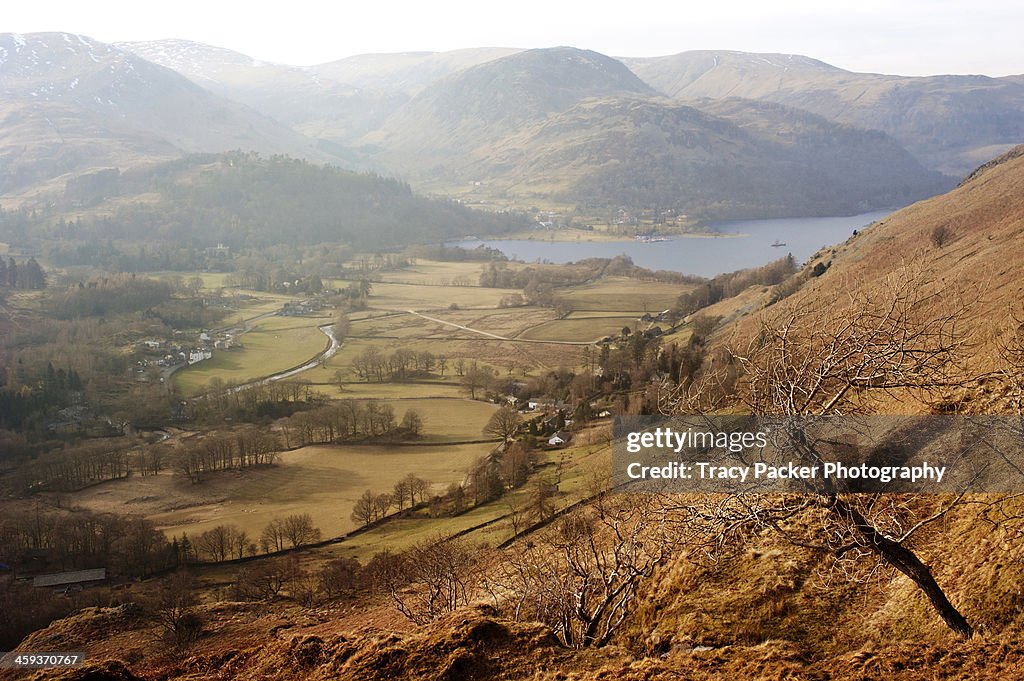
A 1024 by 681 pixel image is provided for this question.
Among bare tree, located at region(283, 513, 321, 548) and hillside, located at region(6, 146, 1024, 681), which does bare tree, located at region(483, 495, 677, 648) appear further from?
bare tree, located at region(283, 513, 321, 548)

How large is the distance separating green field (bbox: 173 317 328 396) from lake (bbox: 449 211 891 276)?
223ft

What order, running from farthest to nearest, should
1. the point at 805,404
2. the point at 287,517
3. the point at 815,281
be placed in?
the point at 815,281, the point at 287,517, the point at 805,404

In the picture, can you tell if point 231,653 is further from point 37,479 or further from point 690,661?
point 37,479

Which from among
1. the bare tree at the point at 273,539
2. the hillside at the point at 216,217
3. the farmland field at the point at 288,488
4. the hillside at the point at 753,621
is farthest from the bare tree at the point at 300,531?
the hillside at the point at 216,217

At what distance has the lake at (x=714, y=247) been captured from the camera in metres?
132

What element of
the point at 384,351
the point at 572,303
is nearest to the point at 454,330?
the point at 384,351

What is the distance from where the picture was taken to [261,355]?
7969cm

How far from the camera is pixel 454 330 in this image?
3504 inches

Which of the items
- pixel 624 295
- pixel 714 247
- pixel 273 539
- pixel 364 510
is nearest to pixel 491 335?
pixel 624 295

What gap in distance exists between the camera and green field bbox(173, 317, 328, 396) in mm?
71250

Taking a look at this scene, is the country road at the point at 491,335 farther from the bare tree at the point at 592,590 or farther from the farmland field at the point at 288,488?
the bare tree at the point at 592,590

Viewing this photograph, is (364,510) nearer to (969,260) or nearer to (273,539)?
(273,539)

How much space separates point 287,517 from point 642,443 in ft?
95.5

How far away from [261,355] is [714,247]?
4389 inches
